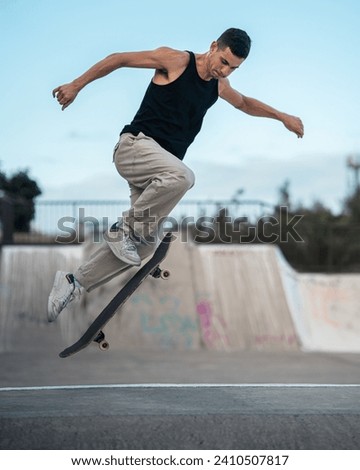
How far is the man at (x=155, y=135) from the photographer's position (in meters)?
5.49

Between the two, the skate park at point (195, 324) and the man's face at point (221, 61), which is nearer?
the man's face at point (221, 61)

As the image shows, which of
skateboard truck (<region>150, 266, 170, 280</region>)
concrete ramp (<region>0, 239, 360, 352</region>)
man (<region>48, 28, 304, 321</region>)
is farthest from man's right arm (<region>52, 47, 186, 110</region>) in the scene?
concrete ramp (<region>0, 239, 360, 352</region>)

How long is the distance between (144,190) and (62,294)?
0.98 meters

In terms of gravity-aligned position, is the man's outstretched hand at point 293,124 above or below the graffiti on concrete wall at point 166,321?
above

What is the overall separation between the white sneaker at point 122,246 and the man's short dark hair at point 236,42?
146 cm

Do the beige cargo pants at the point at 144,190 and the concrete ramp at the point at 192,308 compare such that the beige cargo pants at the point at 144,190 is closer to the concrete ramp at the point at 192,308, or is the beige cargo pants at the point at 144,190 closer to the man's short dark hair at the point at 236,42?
the man's short dark hair at the point at 236,42

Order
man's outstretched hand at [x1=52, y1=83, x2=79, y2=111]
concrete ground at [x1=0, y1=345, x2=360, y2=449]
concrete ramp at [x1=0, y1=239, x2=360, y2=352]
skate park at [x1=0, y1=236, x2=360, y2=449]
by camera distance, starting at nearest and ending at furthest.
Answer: concrete ground at [x1=0, y1=345, x2=360, y2=449], man's outstretched hand at [x1=52, y1=83, x2=79, y2=111], skate park at [x1=0, y1=236, x2=360, y2=449], concrete ramp at [x1=0, y1=239, x2=360, y2=352]

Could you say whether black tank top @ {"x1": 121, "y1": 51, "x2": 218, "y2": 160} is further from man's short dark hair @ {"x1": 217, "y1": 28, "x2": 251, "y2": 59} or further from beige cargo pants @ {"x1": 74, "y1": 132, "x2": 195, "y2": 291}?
man's short dark hair @ {"x1": 217, "y1": 28, "x2": 251, "y2": 59}

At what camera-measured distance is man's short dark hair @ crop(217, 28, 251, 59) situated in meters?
5.49

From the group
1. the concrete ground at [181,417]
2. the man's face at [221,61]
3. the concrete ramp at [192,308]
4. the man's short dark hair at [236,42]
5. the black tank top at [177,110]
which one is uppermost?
the man's short dark hair at [236,42]

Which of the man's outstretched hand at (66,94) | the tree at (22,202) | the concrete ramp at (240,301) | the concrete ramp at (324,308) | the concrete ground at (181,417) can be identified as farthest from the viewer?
the tree at (22,202)

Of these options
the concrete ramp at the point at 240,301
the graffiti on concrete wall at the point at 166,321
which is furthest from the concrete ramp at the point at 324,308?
the graffiti on concrete wall at the point at 166,321
